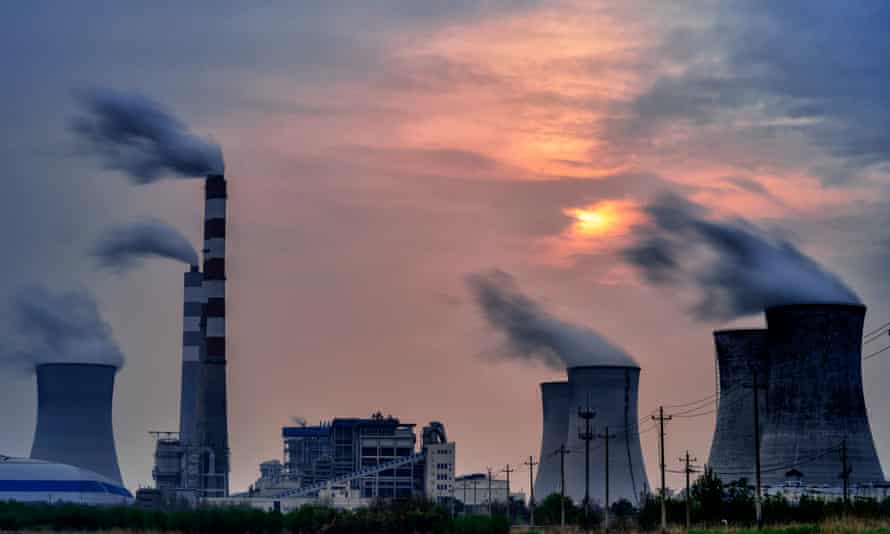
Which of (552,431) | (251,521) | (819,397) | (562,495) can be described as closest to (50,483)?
(552,431)

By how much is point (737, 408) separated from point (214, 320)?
88.0 ft

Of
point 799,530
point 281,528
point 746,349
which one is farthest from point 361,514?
point 746,349

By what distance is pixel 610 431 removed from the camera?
6050 cm

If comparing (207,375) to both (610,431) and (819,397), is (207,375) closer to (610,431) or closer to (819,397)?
(610,431)

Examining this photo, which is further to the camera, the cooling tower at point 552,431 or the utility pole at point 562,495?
the cooling tower at point 552,431

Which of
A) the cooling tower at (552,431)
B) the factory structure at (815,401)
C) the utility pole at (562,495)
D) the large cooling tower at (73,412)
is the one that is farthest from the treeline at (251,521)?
the cooling tower at (552,431)

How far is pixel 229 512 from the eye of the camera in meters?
40.0

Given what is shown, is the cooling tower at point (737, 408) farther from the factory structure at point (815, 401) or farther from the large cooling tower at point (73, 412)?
the large cooling tower at point (73, 412)

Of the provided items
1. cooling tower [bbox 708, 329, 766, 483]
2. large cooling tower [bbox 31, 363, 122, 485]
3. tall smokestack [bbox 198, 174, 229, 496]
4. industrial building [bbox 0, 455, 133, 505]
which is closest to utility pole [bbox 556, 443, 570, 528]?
cooling tower [bbox 708, 329, 766, 483]

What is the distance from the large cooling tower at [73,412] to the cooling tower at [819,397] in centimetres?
3099

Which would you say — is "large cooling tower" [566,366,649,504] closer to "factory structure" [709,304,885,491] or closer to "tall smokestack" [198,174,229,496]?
"factory structure" [709,304,885,491]

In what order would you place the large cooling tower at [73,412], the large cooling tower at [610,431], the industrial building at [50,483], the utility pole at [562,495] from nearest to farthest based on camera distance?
the utility pole at [562,495] < the large cooling tower at [610,431] < the large cooling tower at [73,412] < the industrial building at [50,483]

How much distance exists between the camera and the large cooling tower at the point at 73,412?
212 ft

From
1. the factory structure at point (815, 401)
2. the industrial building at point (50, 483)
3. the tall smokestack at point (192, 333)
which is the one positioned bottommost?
the industrial building at point (50, 483)
